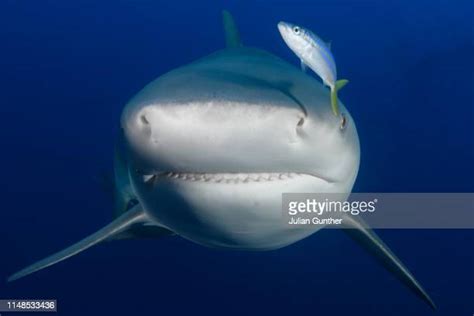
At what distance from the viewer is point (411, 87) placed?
26.0 meters

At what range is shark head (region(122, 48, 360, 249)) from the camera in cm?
191

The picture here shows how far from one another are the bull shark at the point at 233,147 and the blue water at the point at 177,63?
486cm

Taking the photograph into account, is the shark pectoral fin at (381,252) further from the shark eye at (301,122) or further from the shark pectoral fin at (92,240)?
the shark eye at (301,122)

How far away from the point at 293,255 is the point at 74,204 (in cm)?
1025

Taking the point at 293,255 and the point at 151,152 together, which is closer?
the point at 151,152

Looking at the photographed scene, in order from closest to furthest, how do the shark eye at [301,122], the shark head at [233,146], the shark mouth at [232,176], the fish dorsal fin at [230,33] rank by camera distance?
the shark head at [233,146] < the shark eye at [301,122] < the shark mouth at [232,176] < the fish dorsal fin at [230,33]

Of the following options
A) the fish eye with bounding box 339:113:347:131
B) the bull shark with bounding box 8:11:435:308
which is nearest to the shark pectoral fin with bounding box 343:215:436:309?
the bull shark with bounding box 8:11:435:308

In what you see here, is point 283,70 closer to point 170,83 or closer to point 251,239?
point 170,83

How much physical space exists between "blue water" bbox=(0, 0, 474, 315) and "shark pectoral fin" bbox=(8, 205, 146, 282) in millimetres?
2954

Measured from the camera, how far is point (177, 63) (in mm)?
37094

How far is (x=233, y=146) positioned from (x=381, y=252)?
9.06 feet

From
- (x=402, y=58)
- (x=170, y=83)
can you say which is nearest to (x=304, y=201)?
(x=170, y=83)

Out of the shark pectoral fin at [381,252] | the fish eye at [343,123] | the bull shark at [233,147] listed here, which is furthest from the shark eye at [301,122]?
the shark pectoral fin at [381,252]

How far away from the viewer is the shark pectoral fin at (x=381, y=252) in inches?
159
